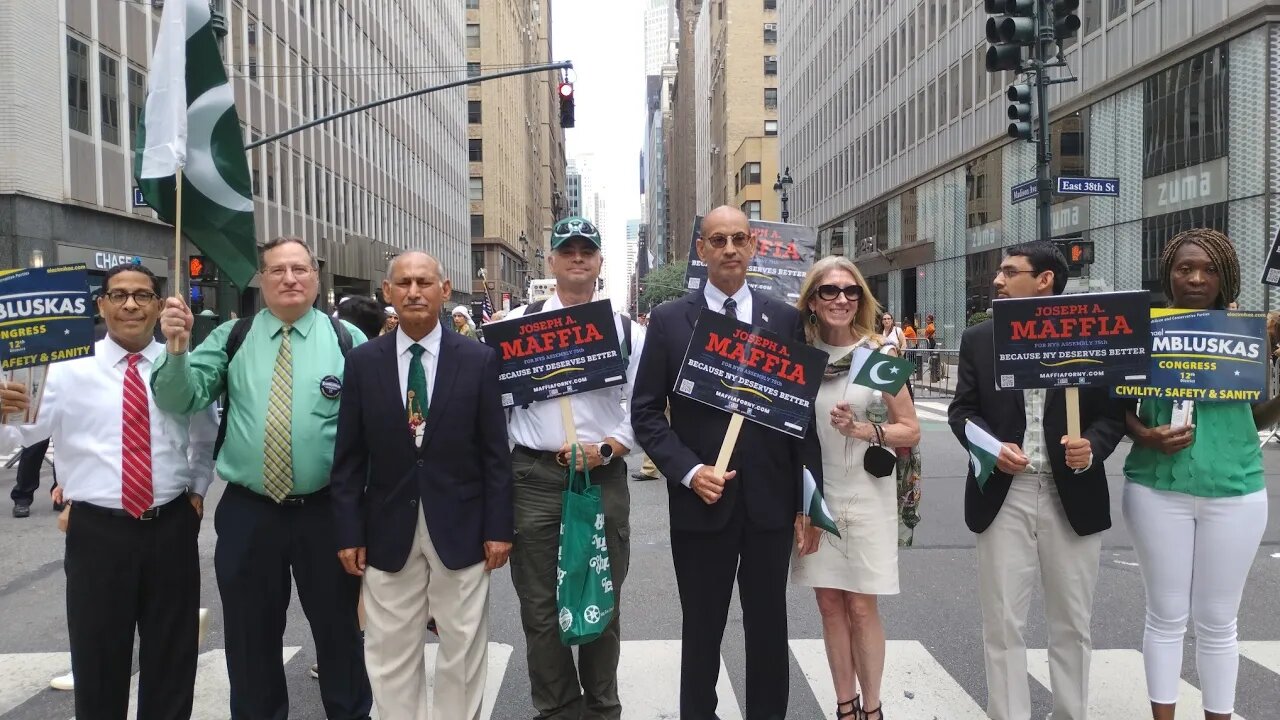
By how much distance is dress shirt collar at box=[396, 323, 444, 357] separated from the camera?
12.6 feet

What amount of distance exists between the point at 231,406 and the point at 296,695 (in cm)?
174

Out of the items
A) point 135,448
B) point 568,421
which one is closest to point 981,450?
point 568,421

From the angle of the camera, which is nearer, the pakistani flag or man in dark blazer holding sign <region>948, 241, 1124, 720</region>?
man in dark blazer holding sign <region>948, 241, 1124, 720</region>

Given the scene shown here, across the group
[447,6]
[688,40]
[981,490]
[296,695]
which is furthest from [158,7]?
[688,40]

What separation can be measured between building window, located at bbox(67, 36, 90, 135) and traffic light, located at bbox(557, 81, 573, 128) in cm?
1136

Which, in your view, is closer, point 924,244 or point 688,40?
point 924,244

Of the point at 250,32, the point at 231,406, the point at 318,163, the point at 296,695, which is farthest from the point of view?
the point at 318,163

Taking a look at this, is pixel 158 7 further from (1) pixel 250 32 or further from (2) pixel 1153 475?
(2) pixel 1153 475

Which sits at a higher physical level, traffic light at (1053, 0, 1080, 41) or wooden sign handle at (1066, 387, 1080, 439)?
traffic light at (1053, 0, 1080, 41)

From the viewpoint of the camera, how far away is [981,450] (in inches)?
157

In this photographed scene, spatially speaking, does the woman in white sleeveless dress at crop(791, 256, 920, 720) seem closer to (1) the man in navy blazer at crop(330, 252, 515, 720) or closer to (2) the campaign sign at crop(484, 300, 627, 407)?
(2) the campaign sign at crop(484, 300, 627, 407)

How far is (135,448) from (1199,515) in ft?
14.2

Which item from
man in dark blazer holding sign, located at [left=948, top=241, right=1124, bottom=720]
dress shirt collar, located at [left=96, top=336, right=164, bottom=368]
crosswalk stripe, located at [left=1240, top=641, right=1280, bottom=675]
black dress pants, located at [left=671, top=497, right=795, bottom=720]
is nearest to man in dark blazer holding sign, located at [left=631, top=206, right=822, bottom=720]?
black dress pants, located at [left=671, top=497, right=795, bottom=720]

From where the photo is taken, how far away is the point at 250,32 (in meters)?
31.6
